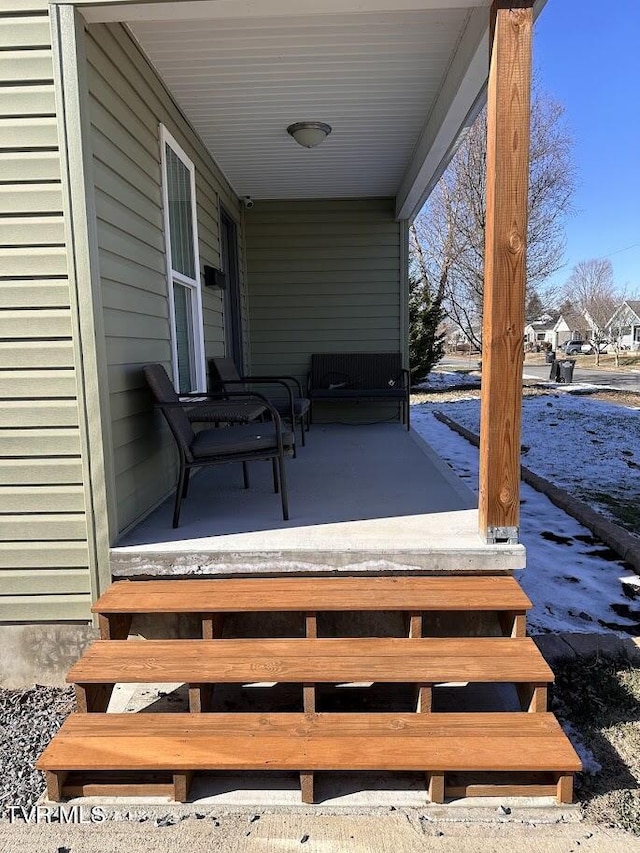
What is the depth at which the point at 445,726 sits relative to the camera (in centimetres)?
171

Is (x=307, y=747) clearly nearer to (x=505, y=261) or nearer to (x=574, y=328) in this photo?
(x=505, y=261)

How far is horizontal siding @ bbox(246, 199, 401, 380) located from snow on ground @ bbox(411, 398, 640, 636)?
245 cm

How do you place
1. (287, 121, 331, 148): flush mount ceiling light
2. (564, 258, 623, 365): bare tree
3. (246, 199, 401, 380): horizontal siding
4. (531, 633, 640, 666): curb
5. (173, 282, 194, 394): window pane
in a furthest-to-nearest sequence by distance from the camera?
(564, 258, 623, 365): bare tree < (246, 199, 401, 380): horizontal siding < (287, 121, 331, 148): flush mount ceiling light < (173, 282, 194, 394): window pane < (531, 633, 640, 666): curb

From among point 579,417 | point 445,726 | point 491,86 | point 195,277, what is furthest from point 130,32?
point 579,417

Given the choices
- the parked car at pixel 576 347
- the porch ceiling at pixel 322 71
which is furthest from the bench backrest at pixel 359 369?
the parked car at pixel 576 347

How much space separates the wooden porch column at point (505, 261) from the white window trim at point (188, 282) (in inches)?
71.9

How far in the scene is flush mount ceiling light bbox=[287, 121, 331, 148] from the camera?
388 centimetres

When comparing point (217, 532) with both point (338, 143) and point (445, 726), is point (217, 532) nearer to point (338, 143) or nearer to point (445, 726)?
point (445, 726)

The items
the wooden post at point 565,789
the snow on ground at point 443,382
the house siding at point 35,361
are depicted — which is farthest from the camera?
the snow on ground at point 443,382

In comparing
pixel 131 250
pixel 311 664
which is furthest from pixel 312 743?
pixel 131 250

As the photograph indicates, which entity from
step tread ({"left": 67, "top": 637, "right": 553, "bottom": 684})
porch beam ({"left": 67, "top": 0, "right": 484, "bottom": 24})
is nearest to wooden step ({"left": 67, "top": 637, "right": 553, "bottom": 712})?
step tread ({"left": 67, "top": 637, "right": 553, "bottom": 684})

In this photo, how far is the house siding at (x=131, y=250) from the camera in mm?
2375

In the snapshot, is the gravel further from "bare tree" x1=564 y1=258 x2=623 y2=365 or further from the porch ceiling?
"bare tree" x1=564 y1=258 x2=623 y2=365

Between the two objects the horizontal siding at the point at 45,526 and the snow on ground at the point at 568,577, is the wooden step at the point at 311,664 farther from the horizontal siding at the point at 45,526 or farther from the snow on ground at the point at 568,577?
the snow on ground at the point at 568,577
